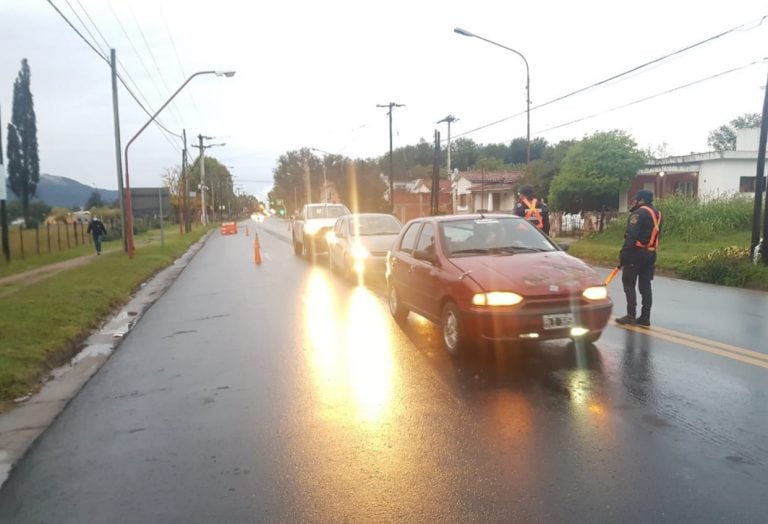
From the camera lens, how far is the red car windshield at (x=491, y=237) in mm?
6934

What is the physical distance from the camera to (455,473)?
145 inches

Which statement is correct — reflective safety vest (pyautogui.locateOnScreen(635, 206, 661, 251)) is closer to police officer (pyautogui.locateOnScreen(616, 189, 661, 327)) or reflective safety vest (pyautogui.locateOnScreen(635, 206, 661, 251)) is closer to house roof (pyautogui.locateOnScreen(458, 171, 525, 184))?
police officer (pyautogui.locateOnScreen(616, 189, 661, 327))

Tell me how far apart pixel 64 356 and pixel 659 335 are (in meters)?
7.05

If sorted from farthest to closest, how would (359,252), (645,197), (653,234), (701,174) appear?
(701,174)
(359,252)
(645,197)
(653,234)

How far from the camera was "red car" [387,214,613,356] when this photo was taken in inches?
227

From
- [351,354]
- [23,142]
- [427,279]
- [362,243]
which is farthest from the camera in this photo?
[23,142]

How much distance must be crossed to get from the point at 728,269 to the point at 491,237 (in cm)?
803

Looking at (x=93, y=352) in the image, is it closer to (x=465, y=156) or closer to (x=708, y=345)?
(x=708, y=345)

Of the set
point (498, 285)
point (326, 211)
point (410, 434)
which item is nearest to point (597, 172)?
point (326, 211)

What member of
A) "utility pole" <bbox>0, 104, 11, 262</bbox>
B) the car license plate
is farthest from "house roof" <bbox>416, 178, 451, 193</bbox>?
the car license plate

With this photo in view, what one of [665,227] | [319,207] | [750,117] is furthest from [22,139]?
[750,117]

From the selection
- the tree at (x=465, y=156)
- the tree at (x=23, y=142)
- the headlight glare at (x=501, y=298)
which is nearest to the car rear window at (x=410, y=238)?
the headlight glare at (x=501, y=298)

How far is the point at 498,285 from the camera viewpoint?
5.88m

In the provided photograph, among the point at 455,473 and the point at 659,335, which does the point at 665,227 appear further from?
the point at 455,473
